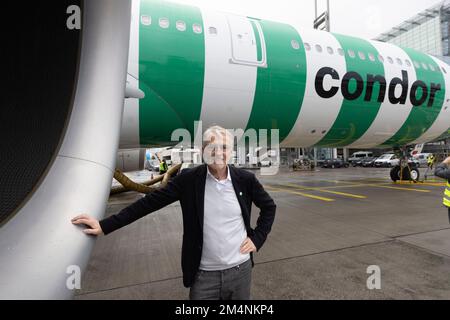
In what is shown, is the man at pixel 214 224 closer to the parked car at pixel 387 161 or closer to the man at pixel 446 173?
the man at pixel 446 173

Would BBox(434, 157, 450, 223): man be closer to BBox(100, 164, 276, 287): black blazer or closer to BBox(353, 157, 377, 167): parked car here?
BBox(100, 164, 276, 287): black blazer

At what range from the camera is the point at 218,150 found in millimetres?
1504

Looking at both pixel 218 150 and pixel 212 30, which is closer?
pixel 218 150

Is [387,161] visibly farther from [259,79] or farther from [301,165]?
[259,79]

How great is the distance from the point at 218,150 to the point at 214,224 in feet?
1.36

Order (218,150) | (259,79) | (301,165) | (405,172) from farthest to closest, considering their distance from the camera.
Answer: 1. (301,165)
2. (405,172)
3. (259,79)
4. (218,150)

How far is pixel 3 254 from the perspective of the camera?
1.09 m

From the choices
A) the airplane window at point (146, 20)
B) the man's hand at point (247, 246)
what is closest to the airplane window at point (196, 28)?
the airplane window at point (146, 20)

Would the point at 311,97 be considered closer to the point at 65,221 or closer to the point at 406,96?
the point at 406,96

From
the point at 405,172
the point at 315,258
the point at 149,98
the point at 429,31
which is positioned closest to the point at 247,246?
the point at 315,258

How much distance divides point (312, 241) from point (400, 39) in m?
67.6

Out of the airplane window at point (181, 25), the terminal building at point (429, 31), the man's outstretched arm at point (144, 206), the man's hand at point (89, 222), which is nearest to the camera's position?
the man's hand at point (89, 222)

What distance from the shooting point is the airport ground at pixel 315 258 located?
8.78 feet
